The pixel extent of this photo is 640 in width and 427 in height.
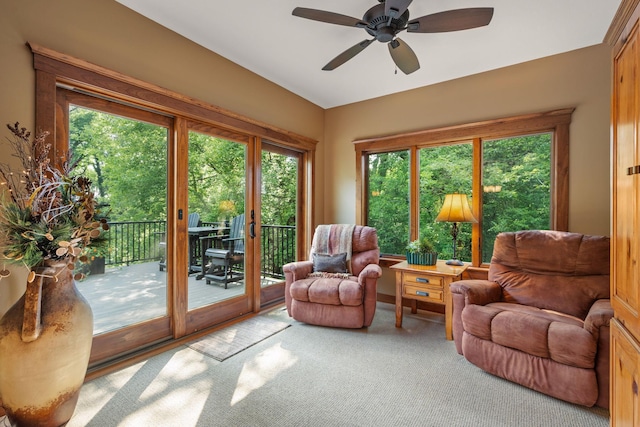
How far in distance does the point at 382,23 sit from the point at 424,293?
243 cm

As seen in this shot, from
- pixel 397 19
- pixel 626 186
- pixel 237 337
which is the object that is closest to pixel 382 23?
pixel 397 19

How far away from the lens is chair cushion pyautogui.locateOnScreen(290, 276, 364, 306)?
293 cm

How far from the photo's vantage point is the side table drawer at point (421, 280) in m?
2.91

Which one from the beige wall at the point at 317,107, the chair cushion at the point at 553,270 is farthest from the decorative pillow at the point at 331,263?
the chair cushion at the point at 553,270

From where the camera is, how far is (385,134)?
402 centimetres

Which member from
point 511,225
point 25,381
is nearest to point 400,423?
point 25,381

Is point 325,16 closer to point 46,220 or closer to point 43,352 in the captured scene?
point 46,220

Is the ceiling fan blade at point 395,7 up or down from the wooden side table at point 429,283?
up

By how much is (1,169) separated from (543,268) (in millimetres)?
4079

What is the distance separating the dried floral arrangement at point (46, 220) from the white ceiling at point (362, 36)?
1627mm

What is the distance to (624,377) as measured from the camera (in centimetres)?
119

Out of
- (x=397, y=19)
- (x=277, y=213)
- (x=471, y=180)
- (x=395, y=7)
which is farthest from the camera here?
(x=277, y=213)

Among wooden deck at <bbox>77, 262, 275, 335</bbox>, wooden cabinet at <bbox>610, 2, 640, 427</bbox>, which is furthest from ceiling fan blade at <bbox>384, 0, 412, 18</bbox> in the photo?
wooden deck at <bbox>77, 262, 275, 335</bbox>

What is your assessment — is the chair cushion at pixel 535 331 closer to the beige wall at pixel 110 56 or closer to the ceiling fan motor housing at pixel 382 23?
the ceiling fan motor housing at pixel 382 23
